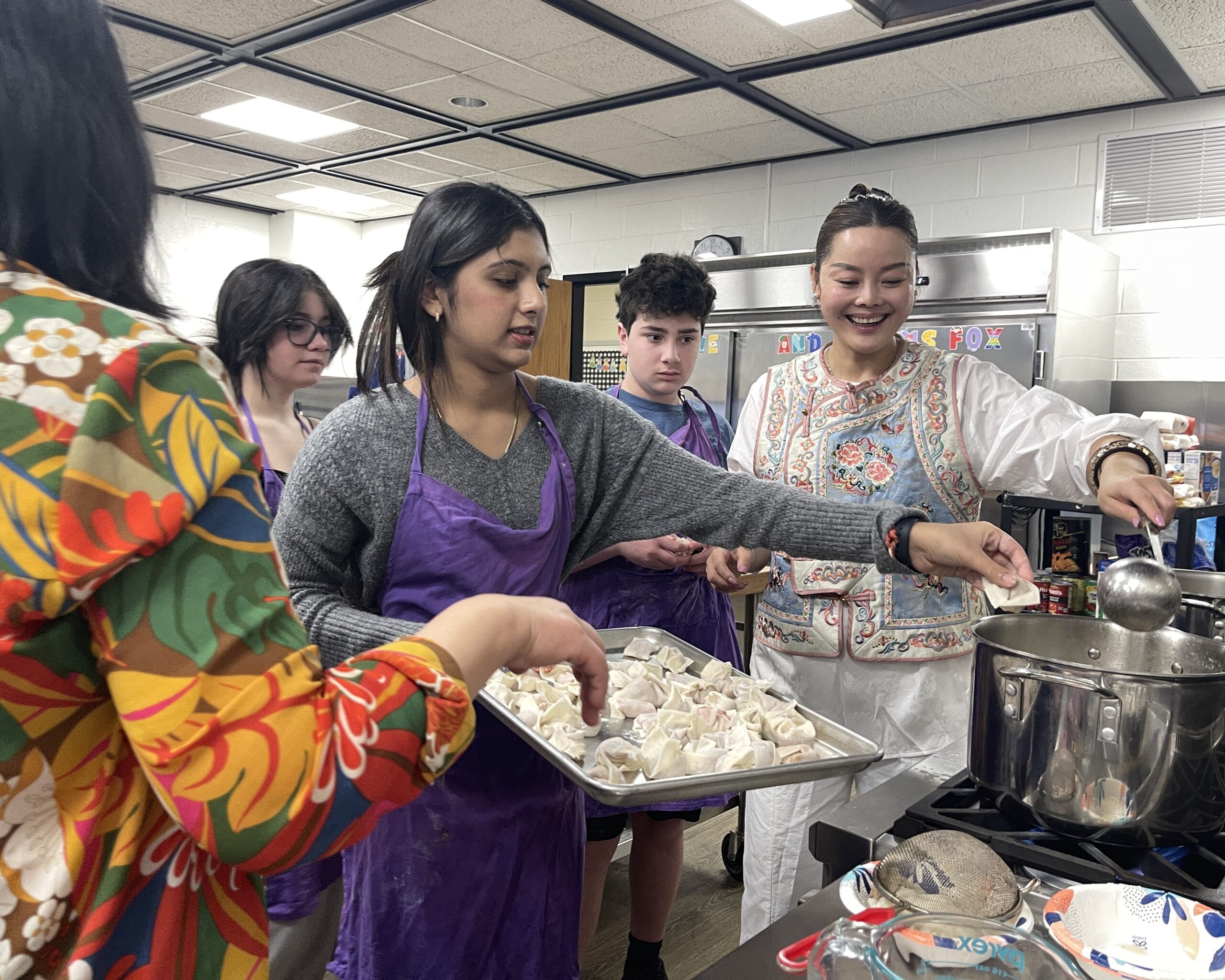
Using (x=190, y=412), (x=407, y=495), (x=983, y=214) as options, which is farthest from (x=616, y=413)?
(x=983, y=214)

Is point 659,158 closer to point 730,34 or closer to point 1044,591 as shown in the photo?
point 730,34

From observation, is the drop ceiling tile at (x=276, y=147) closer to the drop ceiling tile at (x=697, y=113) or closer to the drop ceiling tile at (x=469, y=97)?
the drop ceiling tile at (x=469, y=97)

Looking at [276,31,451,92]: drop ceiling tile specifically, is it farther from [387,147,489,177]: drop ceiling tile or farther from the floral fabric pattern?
the floral fabric pattern

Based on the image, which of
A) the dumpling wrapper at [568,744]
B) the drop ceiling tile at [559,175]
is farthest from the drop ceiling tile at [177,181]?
the dumpling wrapper at [568,744]

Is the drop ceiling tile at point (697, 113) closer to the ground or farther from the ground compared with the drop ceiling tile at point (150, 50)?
closer to the ground

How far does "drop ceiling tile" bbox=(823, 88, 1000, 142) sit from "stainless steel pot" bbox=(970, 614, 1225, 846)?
13.3ft

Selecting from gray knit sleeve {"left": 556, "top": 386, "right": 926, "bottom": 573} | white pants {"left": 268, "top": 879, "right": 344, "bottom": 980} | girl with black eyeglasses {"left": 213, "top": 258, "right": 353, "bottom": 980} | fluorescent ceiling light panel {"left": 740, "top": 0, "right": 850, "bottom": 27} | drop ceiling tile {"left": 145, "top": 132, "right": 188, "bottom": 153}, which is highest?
fluorescent ceiling light panel {"left": 740, "top": 0, "right": 850, "bottom": 27}

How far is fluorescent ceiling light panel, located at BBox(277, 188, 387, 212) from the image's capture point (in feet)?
→ 22.9

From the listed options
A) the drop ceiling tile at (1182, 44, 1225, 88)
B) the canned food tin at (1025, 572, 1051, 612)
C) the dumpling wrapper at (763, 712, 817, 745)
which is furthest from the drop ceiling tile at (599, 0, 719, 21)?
the dumpling wrapper at (763, 712, 817, 745)

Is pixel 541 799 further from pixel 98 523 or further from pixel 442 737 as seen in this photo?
pixel 98 523

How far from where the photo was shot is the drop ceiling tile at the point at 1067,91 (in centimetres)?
399

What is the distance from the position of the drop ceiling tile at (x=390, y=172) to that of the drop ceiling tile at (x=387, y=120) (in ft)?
2.27

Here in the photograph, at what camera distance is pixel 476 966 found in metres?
1.39

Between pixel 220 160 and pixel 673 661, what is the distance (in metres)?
5.70
